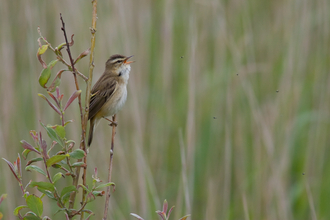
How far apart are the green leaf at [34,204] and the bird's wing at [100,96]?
121cm

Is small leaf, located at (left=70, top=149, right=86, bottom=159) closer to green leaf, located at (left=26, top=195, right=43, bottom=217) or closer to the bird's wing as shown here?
green leaf, located at (left=26, top=195, right=43, bottom=217)

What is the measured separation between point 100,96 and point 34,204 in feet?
4.35

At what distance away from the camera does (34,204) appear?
3.01ft

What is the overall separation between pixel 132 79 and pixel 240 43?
958 millimetres

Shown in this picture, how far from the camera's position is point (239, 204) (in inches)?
104

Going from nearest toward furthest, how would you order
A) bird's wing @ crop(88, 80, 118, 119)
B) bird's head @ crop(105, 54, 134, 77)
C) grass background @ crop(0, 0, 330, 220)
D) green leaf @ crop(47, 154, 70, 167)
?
green leaf @ crop(47, 154, 70, 167), bird's wing @ crop(88, 80, 118, 119), bird's head @ crop(105, 54, 134, 77), grass background @ crop(0, 0, 330, 220)

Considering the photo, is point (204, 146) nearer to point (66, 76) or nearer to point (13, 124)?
point (66, 76)

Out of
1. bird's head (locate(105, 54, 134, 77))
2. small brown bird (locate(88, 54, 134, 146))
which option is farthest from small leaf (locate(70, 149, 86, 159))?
bird's head (locate(105, 54, 134, 77))

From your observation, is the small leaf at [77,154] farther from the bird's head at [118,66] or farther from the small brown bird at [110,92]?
the bird's head at [118,66]

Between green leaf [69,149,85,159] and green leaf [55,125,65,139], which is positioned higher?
green leaf [55,125,65,139]

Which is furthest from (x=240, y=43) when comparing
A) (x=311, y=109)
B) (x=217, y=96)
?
(x=311, y=109)

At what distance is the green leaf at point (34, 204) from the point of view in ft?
2.99

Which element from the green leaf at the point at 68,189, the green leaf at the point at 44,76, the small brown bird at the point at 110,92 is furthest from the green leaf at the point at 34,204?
the small brown bird at the point at 110,92

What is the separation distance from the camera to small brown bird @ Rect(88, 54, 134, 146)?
86.0 inches
